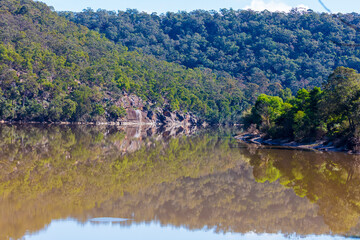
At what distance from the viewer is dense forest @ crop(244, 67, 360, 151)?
34.0 m

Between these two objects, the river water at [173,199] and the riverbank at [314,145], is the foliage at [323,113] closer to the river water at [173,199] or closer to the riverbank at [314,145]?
the riverbank at [314,145]

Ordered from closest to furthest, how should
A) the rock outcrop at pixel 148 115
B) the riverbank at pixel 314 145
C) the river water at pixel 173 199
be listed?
1. the river water at pixel 173 199
2. the riverbank at pixel 314 145
3. the rock outcrop at pixel 148 115

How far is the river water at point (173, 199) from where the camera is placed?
38.4 ft

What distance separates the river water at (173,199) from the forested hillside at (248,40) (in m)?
113

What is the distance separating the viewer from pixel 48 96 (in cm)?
8406

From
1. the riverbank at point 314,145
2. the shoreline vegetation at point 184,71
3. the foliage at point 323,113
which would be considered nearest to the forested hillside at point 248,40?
the shoreline vegetation at point 184,71

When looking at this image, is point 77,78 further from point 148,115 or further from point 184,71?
point 184,71

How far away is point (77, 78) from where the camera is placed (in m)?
94.5

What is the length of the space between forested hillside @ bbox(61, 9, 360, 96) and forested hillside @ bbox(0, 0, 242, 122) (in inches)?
722

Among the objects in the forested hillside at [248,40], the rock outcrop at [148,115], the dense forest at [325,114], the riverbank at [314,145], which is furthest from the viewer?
the forested hillside at [248,40]

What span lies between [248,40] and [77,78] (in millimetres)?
92954

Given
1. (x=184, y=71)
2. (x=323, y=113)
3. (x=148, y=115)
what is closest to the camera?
(x=323, y=113)

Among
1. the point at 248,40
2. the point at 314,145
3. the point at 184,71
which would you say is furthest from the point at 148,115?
the point at 248,40

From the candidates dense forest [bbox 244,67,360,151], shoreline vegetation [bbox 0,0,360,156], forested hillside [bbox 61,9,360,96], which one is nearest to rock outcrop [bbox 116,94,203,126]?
shoreline vegetation [bbox 0,0,360,156]
